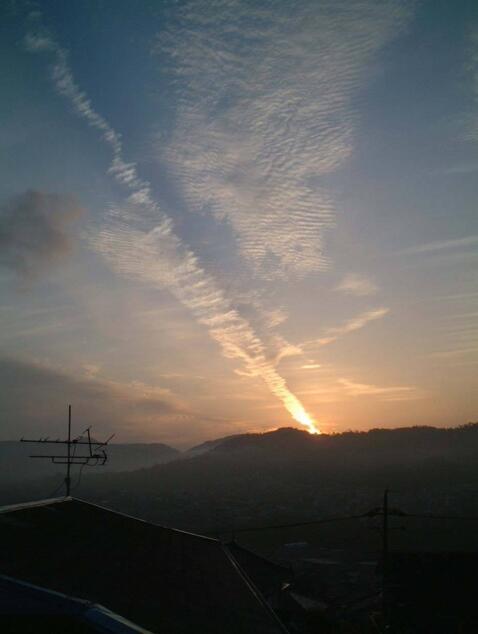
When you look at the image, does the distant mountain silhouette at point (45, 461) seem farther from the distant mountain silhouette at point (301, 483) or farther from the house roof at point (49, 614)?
the house roof at point (49, 614)

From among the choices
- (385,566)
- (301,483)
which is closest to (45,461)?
(301,483)

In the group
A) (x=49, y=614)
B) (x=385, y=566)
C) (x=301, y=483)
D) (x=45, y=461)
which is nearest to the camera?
(x=49, y=614)

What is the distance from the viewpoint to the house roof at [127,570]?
617 centimetres

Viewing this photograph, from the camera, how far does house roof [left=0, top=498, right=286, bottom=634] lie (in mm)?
6168

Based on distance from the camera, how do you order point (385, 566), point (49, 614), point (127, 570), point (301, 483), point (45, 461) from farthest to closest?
point (45, 461)
point (301, 483)
point (385, 566)
point (127, 570)
point (49, 614)

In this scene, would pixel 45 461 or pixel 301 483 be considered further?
pixel 45 461

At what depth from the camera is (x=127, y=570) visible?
7.63 meters

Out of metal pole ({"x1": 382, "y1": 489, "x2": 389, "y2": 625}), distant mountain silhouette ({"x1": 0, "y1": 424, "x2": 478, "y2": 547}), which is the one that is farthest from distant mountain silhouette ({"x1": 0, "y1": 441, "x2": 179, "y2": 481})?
metal pole ({"x1": 382, "y1": 489, "x2": 389, "y2": 625})

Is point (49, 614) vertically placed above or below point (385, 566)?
above

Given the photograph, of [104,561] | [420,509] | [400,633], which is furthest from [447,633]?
[420,509]

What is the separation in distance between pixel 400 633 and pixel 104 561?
1501 centimetres

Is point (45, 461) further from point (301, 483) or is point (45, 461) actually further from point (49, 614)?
point (49, 614)

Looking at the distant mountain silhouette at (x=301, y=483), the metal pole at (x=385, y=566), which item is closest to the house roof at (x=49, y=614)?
the metal pole at (x=385, y=566)

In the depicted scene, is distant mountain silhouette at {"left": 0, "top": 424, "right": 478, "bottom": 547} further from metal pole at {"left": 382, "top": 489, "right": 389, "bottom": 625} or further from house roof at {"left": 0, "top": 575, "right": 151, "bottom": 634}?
house roof at {"left": 0, "top": 575, "right": 151, "bottom": 634}
